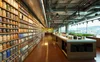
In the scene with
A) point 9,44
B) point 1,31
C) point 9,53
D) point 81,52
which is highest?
point 1,31

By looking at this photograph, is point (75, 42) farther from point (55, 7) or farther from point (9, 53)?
point (55, 7)

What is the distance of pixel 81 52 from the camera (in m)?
5.09

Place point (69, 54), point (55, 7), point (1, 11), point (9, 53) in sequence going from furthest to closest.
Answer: point (55, 7) → point (69, 54) → point (9, 53) → point (1, 11)

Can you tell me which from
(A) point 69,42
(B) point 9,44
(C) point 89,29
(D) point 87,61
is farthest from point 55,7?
(C) point 89,29

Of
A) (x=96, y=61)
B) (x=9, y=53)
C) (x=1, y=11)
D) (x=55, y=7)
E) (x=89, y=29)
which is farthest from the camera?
(x=89, y=29)

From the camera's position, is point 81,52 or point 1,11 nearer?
point 1,11

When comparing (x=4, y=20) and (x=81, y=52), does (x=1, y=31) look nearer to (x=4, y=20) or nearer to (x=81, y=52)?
(x=4, y=20)

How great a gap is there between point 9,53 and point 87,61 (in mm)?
3312

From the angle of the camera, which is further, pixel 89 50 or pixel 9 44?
pixel 89 50

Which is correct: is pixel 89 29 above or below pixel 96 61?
above

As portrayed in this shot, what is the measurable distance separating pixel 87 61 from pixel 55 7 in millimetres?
4931

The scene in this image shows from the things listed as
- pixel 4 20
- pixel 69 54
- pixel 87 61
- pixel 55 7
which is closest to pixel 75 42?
pixel 69 54

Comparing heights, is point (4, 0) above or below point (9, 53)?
above

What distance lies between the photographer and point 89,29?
49.5 ft
